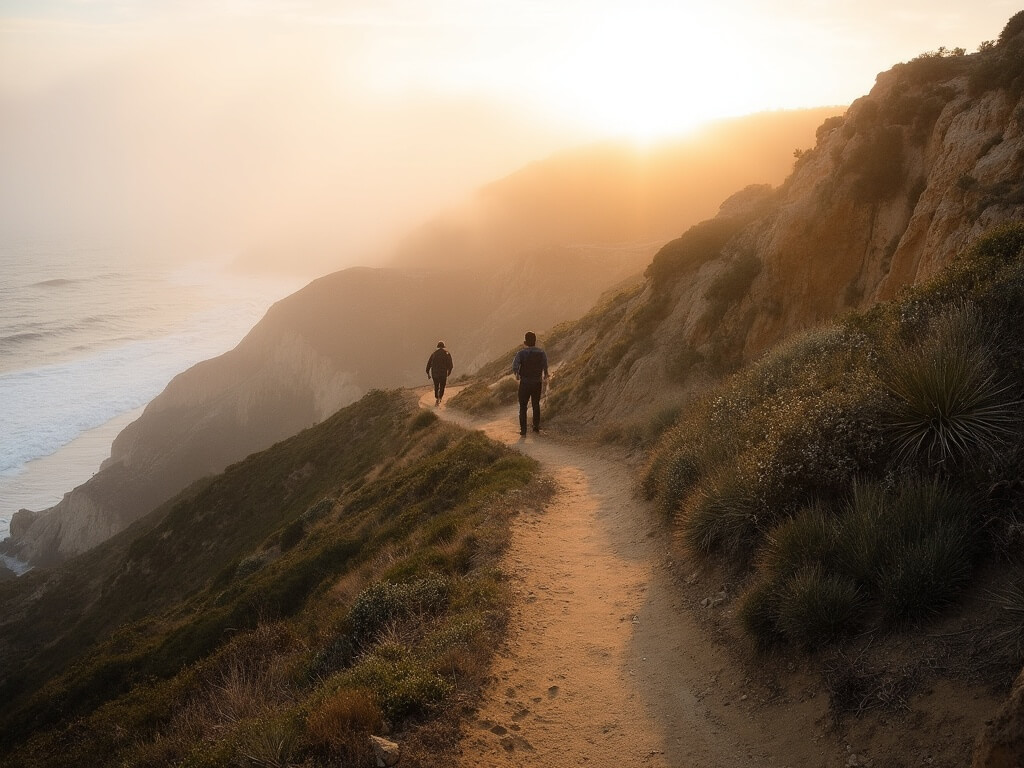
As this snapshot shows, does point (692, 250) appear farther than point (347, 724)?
Yes

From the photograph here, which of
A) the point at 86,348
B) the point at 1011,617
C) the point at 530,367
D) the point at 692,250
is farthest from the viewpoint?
the point at 86,348

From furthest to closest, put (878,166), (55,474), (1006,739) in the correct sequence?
(55,474), (878,166), (1006,739)

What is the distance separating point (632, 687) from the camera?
5.79m

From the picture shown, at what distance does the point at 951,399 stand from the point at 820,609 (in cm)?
217

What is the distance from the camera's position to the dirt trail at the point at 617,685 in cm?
479

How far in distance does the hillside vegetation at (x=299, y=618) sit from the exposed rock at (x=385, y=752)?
8cm

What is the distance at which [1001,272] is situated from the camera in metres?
6.61

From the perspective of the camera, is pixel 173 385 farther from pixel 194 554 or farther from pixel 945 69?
pixel 945 69

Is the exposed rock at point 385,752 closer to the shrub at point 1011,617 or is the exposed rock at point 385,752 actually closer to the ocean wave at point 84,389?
the shrub at point 1011,617

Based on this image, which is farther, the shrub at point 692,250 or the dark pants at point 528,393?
the shrub at point 692,250

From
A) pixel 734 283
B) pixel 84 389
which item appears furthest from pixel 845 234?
pixel 84 389

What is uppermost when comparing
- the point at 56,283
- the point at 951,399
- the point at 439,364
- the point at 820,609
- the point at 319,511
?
the point at 56,283

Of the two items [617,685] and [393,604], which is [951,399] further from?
[393,604]

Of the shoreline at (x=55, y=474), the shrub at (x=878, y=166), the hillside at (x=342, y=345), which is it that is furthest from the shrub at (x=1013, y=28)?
the shoreline at (x=55, y=474)
